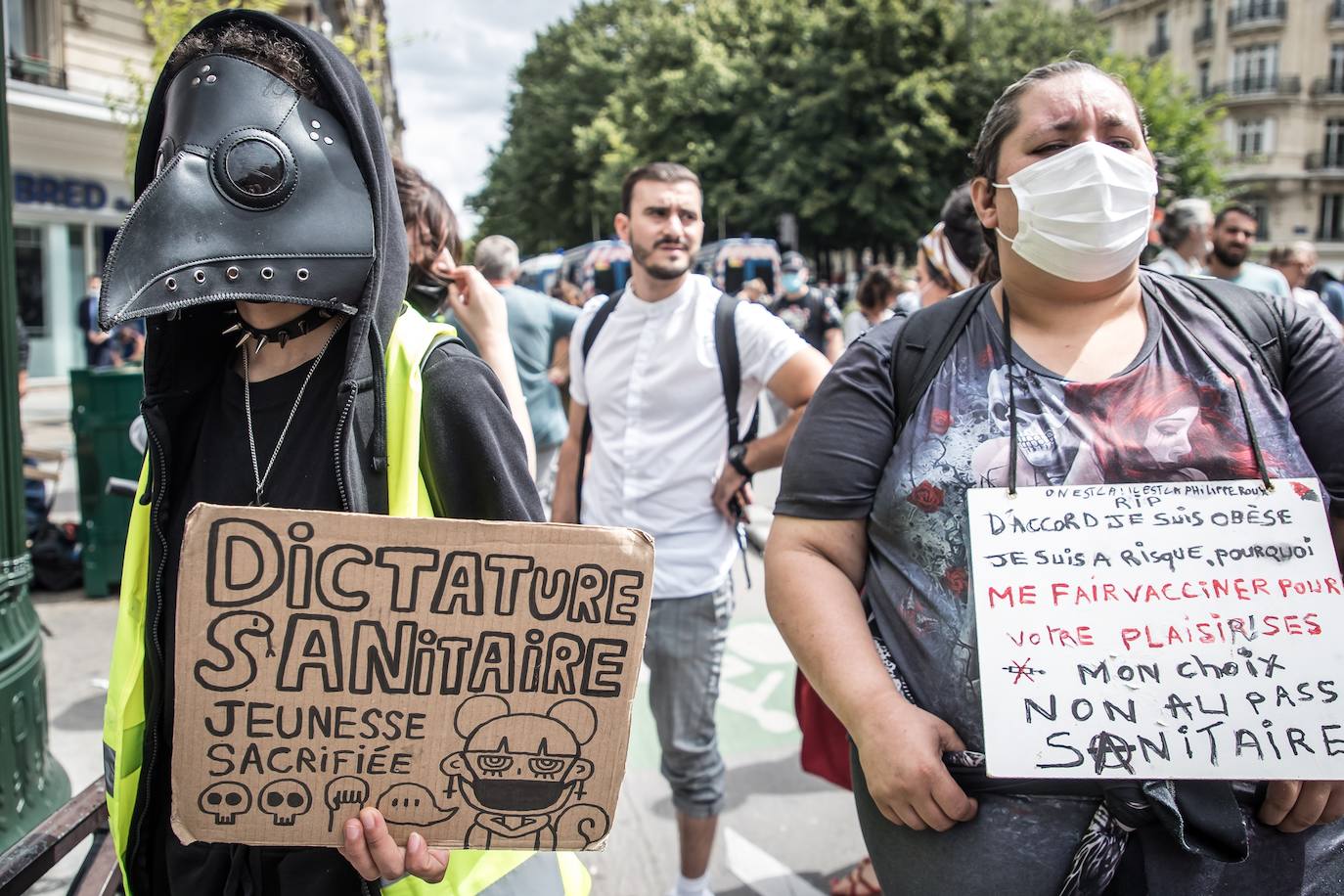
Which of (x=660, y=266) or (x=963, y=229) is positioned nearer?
(x=660, y=266)

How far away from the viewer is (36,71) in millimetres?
13648

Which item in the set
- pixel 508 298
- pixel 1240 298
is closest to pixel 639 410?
pixel 1240 298

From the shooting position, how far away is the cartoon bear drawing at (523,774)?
1361 millimetres

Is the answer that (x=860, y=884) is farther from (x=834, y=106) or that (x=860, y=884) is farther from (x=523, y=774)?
(x=834, y=106)

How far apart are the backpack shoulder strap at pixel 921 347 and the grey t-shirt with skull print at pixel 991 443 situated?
0.02 m

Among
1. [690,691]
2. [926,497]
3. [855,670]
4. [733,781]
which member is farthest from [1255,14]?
[855,670]

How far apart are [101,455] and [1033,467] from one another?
19.9 feet

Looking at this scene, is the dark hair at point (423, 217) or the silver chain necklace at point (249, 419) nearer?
the silver chain necklace at point (249, 419)

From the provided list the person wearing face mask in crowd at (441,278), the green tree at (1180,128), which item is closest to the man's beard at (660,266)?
the person wearing face mask in crowd at (441,278)

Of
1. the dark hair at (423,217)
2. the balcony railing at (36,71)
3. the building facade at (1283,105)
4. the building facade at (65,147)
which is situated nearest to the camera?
the dark hair at (423,217)

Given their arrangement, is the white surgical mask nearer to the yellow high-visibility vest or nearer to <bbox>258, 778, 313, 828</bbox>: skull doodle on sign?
the yellow high-visibility vest

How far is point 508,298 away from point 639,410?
2.95m

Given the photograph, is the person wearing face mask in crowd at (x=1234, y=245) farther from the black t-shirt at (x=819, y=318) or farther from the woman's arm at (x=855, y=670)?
the woman's arm at (x=855, y=670)

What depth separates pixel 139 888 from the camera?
5.01 feet
